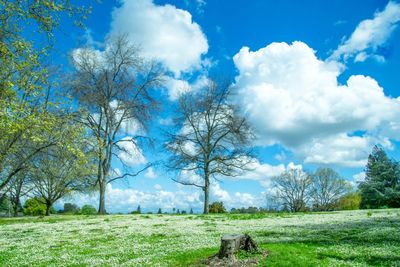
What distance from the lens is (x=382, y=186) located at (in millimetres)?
52500

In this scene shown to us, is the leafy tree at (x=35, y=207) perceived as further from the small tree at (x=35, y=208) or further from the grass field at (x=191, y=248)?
the grass field at (x=191, y=248)

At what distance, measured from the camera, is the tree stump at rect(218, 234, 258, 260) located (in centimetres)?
1233

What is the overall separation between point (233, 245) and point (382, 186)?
1876 inches

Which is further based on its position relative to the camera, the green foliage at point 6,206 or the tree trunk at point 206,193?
the green foliage at point 6,206

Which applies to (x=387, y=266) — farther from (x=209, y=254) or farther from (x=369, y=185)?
(x=369, y=185)

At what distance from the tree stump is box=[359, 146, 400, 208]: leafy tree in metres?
45.2

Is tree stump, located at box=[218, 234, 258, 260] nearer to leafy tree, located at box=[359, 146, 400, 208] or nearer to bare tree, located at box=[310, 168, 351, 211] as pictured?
leafy tree, located at box=[359, 146, 400, 208]

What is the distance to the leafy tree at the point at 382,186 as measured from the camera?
169ft

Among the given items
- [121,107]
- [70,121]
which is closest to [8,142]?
[70,121]

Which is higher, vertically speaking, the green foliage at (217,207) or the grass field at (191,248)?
the green foliage at (217,207)

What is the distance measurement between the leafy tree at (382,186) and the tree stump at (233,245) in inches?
1778

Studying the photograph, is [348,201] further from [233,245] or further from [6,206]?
[233,245]

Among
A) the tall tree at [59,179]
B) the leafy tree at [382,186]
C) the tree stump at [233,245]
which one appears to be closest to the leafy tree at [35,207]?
the tall tree at [59,179]

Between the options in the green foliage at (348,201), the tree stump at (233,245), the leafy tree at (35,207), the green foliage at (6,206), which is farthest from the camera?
the green foliage at (348,201)
